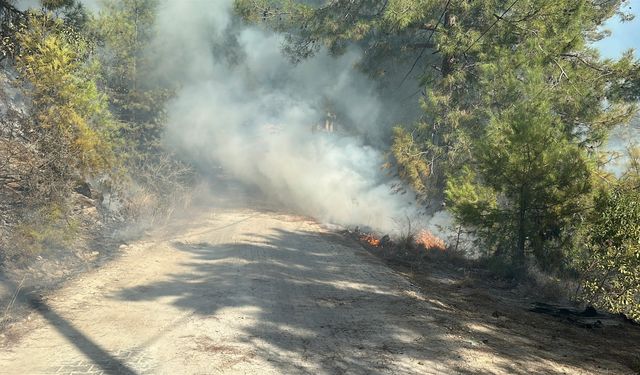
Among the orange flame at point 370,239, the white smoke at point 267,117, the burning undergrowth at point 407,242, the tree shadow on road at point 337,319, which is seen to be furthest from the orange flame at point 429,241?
the tree shadow on road at point 337,319

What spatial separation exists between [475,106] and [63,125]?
34.5ft

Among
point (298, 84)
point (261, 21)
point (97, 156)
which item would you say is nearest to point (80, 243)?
point (97, 156)

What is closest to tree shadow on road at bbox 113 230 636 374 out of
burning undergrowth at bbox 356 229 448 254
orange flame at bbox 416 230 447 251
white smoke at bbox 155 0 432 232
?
burning undergrowth at bbox 356 229 448 254

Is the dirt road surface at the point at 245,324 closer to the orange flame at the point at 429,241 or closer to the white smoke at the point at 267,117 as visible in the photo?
the orange flame at the point at 429,241

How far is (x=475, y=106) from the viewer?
44.9 ft

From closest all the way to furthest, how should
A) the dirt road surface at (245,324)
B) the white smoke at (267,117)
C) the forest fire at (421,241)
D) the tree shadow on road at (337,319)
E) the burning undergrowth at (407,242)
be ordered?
1. the dirt road surface at (245,324)
2. the tree shadow on road at (337,319)
3. the burning undergrowth at (407,242)
4. the forest fire at (421,241)
5. the white smoke at (267,117)

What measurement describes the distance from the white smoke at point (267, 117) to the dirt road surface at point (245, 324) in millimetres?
6742

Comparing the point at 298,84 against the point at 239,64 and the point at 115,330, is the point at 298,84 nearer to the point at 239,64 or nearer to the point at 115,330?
the point at 239,64

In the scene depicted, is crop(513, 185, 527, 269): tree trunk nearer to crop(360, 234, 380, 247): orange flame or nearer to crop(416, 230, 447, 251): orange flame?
crop(416, 230, 447, 251): orange flame

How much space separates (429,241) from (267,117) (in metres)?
9.79

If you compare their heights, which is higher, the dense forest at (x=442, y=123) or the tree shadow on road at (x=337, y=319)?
the dense forest at (x=442, y=123)

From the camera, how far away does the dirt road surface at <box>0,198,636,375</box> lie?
4941 millimetres

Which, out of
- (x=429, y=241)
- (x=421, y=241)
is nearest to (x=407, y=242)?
(x=421, y=241)

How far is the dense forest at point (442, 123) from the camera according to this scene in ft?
27.1
